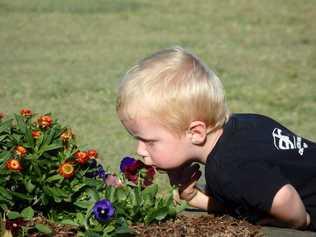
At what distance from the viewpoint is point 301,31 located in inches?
466

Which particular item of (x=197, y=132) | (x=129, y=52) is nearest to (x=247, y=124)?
(x=197, y=132)

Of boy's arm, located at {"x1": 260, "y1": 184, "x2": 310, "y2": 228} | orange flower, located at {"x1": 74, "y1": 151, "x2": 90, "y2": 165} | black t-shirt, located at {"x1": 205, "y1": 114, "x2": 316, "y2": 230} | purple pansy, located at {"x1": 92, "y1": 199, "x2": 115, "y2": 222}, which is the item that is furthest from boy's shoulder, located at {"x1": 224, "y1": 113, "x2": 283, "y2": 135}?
purple pansy, located at {"x1": 92, "y1": 199, "x2": 115, "y2": 222}

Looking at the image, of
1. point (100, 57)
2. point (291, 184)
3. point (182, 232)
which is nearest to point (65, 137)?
point (182, 232)

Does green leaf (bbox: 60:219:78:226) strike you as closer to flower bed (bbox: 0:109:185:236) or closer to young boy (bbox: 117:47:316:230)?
flower bed (bbox: 0:109:185:236)

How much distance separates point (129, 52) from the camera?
10273mm

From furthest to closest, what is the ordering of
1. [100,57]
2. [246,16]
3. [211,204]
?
[246,16], [100,57], [211,204]

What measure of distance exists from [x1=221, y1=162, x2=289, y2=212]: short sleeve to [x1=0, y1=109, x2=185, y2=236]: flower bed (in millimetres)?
269

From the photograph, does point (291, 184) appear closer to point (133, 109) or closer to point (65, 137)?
point (133, 109)

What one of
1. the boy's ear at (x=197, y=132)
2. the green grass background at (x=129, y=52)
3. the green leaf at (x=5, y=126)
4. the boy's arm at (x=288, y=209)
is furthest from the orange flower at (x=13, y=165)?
the green grass background at (x=129, y=52)

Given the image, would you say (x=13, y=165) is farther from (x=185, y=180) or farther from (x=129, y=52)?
(x=129, y=52)

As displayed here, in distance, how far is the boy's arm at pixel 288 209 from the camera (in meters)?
3.18

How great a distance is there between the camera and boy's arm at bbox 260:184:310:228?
3176 mm

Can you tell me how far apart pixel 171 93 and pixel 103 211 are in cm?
59

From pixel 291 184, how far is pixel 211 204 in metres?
0.43
